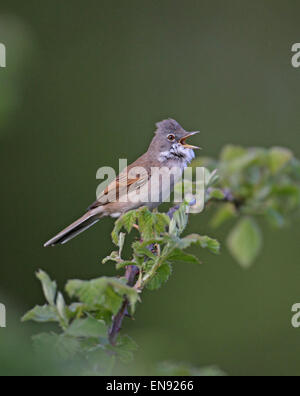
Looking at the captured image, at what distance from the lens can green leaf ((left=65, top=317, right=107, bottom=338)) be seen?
1058 millimetres

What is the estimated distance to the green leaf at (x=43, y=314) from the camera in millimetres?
1131

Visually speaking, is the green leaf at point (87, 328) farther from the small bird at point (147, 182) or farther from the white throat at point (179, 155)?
the white throat at point (179, 155)

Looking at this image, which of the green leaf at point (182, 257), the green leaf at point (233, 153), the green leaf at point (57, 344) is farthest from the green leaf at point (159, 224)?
the green leaf at point (57, 344)

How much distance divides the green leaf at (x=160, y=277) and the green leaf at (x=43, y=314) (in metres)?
0.24

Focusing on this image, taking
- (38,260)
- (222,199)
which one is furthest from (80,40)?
(222,199)

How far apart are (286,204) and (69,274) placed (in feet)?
15.3

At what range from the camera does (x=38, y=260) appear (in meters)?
5.62

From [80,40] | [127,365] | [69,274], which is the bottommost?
[127,365]

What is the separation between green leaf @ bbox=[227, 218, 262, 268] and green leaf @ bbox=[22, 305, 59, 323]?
0.40 metres

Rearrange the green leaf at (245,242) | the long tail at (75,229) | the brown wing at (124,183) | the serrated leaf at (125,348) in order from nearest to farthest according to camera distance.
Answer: the green leaf at (245,242) → the serrated leaf at (125,348) → the long tail at (75,229) → the brown wing at (124,183)

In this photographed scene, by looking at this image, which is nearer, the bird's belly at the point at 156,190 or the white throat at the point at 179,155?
the bird's belly at the point at 156,190

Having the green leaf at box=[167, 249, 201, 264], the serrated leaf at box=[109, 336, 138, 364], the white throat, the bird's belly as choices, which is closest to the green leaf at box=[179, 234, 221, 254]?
the green leaf at box=[167, 249, 201, 264]

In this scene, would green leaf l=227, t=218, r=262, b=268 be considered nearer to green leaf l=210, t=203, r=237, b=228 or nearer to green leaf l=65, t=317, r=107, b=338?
green leaf l=210, t=203, r=237, b=228

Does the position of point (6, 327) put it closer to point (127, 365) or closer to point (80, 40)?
point (127, 365)
